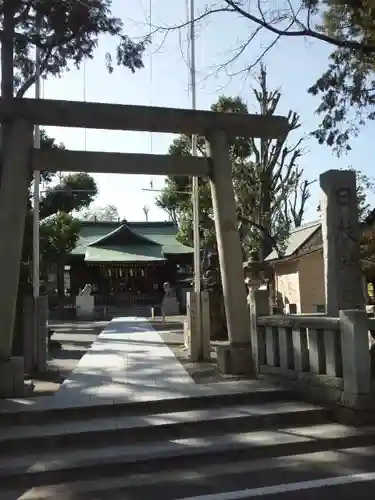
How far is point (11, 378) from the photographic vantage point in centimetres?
723

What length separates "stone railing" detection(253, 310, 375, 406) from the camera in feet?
20.1

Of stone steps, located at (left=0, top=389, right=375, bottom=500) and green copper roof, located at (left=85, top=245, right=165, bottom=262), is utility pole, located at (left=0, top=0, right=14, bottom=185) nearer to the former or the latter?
stone steps, located at (left=0, top=389, right=375, bottom=500)

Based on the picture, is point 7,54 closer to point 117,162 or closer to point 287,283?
point 117,162

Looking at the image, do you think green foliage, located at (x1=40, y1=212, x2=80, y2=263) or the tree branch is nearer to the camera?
the tree branch

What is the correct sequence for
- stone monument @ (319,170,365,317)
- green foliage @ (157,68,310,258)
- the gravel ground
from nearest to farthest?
the gravel ground, stone monument @ (319,170,365,317), green foliage @ (157,68,310,258)

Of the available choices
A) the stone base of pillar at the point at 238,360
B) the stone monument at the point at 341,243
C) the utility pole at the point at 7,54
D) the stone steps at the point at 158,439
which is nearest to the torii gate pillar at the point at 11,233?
the stone steps at the point at 158,439

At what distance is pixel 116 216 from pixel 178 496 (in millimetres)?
62139

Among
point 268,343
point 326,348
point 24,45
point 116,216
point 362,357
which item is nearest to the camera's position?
point 362,357

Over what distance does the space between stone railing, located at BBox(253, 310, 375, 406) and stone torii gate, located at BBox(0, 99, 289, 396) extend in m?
0.98

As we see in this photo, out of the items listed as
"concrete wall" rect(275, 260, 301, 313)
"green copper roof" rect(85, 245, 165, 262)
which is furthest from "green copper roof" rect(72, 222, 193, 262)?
"concrete wall" rect(275, 260, 301, 313)

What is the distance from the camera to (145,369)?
944 centimetres

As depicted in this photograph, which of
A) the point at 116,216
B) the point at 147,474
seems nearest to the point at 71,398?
the point at 147,474

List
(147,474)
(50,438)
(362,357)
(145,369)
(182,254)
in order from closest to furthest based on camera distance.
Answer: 1. (147,474)
2. (50,438)
3. (362,357)
4. (145,369)
5. (182,254)

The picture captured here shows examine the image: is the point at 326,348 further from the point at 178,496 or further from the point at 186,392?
the point at 178,496
